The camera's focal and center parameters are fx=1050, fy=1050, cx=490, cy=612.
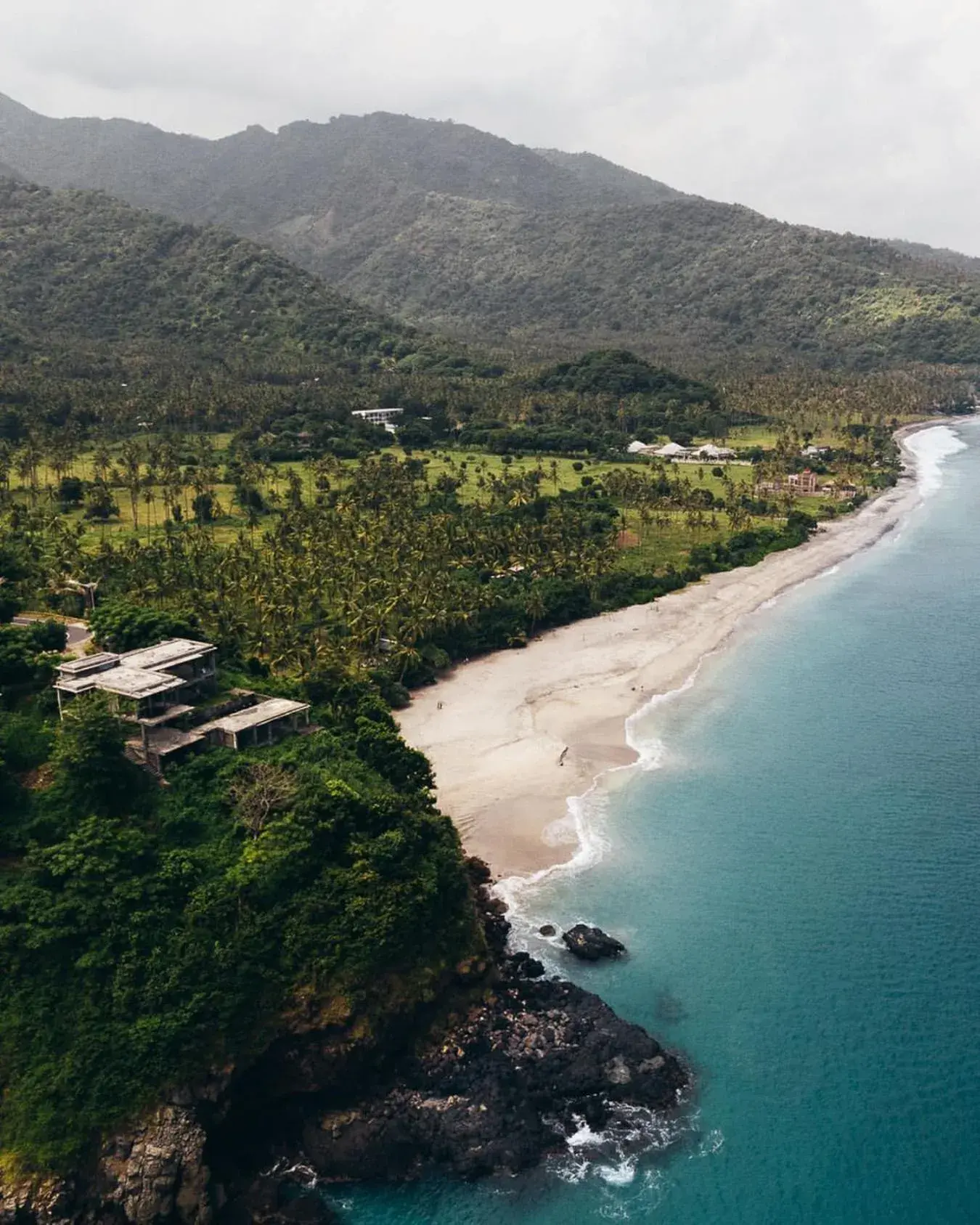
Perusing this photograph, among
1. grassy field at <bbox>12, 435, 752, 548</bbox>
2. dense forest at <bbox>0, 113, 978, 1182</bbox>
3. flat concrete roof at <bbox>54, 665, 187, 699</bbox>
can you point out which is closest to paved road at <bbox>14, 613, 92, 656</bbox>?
dense forest at <bbox>0, 113, 978, 1182</bbox>

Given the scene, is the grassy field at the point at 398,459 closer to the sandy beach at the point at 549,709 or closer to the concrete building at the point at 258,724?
the sandy beach at the point at 549,709

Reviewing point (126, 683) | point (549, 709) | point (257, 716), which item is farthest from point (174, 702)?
point (549, 709)

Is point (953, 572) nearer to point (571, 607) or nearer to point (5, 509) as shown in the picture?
point (571, 607)

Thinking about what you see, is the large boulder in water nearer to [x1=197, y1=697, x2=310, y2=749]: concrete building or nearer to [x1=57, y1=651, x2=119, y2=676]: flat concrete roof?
[x1=197, y1=697, x2=310, y2=749]: concrete building

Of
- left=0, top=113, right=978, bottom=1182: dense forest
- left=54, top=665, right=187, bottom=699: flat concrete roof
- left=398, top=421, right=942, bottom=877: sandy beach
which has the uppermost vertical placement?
left=54, top=665, right=187, bottom=699: flat concrete roof

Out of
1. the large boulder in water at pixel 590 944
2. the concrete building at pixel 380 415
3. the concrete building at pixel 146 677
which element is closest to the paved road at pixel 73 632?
the concrete building at pixel 146 677

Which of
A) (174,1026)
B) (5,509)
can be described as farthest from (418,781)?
(5,509)
